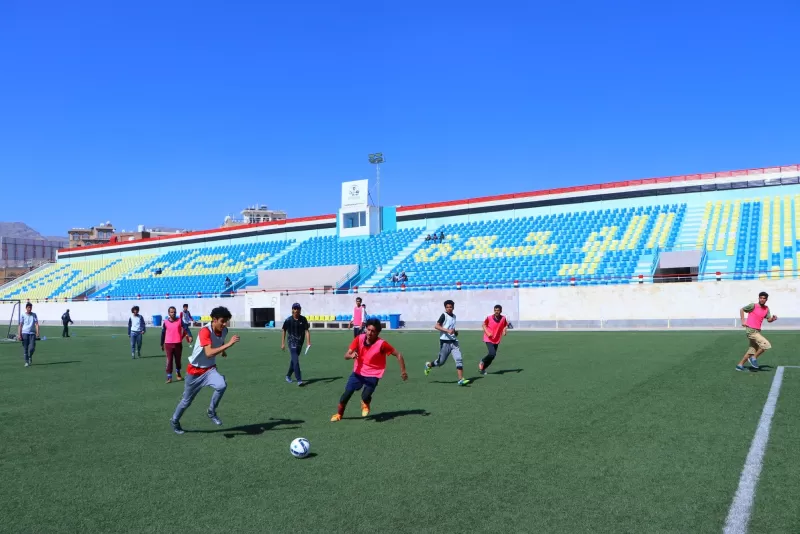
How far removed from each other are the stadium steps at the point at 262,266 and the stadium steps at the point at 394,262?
11.5 m

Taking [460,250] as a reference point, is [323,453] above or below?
below

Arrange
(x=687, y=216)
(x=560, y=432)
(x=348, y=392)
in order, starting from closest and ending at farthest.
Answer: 1. (x=560, y=432)
2. (x=348, y=392)
3. (x=687, y=216)

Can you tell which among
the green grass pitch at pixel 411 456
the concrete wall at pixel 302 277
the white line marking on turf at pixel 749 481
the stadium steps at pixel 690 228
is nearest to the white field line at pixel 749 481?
the white line marking on turf at pixel 749 481

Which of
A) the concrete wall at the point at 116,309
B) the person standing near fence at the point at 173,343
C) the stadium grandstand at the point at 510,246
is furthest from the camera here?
the concrete wall at the point at 116,309

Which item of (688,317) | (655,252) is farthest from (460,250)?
(688,317)

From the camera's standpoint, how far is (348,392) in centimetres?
1005

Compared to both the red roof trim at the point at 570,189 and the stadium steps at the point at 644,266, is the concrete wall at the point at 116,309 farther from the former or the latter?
the stadium steps at the point at 644,266

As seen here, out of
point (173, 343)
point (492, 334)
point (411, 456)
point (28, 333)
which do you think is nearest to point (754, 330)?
point (492, 334)

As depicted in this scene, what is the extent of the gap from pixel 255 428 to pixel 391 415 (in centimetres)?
219

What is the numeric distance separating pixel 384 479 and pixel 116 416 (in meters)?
6.04

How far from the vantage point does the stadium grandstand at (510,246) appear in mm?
39500

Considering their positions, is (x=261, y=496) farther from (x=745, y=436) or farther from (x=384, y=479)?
(x=745, y=436)

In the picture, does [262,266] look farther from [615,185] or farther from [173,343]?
[173,343]

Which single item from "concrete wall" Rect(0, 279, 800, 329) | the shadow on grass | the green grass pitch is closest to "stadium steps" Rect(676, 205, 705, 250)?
"concrete wall" Rect(0, 279, 800, 329)
